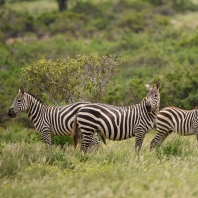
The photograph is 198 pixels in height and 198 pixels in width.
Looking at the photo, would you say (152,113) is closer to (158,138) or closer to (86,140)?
(158,138)

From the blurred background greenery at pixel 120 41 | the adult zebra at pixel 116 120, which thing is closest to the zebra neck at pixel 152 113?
the adult zebra at pixel 116 120

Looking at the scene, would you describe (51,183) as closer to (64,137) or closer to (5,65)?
(64,137)

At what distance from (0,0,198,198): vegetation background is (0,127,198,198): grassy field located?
0.02 meters

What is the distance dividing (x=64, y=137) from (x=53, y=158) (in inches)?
138

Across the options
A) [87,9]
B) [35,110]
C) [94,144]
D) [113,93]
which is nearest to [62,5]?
[87,9]

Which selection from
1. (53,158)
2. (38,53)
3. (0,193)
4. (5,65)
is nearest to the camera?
(0,193)

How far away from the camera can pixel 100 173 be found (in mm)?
9078

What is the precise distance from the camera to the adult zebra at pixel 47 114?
41.7 feet

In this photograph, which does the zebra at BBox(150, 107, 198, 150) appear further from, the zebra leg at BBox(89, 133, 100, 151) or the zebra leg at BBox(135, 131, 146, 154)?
the zebra leg at BBox(89, 133, 100, 151)

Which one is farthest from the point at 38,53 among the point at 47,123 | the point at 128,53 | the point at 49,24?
the point at 47,123

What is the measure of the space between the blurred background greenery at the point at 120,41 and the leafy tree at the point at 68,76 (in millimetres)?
6100

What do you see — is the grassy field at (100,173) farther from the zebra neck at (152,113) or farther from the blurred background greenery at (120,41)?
the blurred background greenery at (120,41)

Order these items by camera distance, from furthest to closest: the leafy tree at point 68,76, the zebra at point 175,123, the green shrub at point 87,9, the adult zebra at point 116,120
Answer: the green shrub at point 87,9 → the leafy tree at point 68,76 → the zebra at point 175,123 → the adult zebra at point 116,120

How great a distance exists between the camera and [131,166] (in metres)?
9.64
